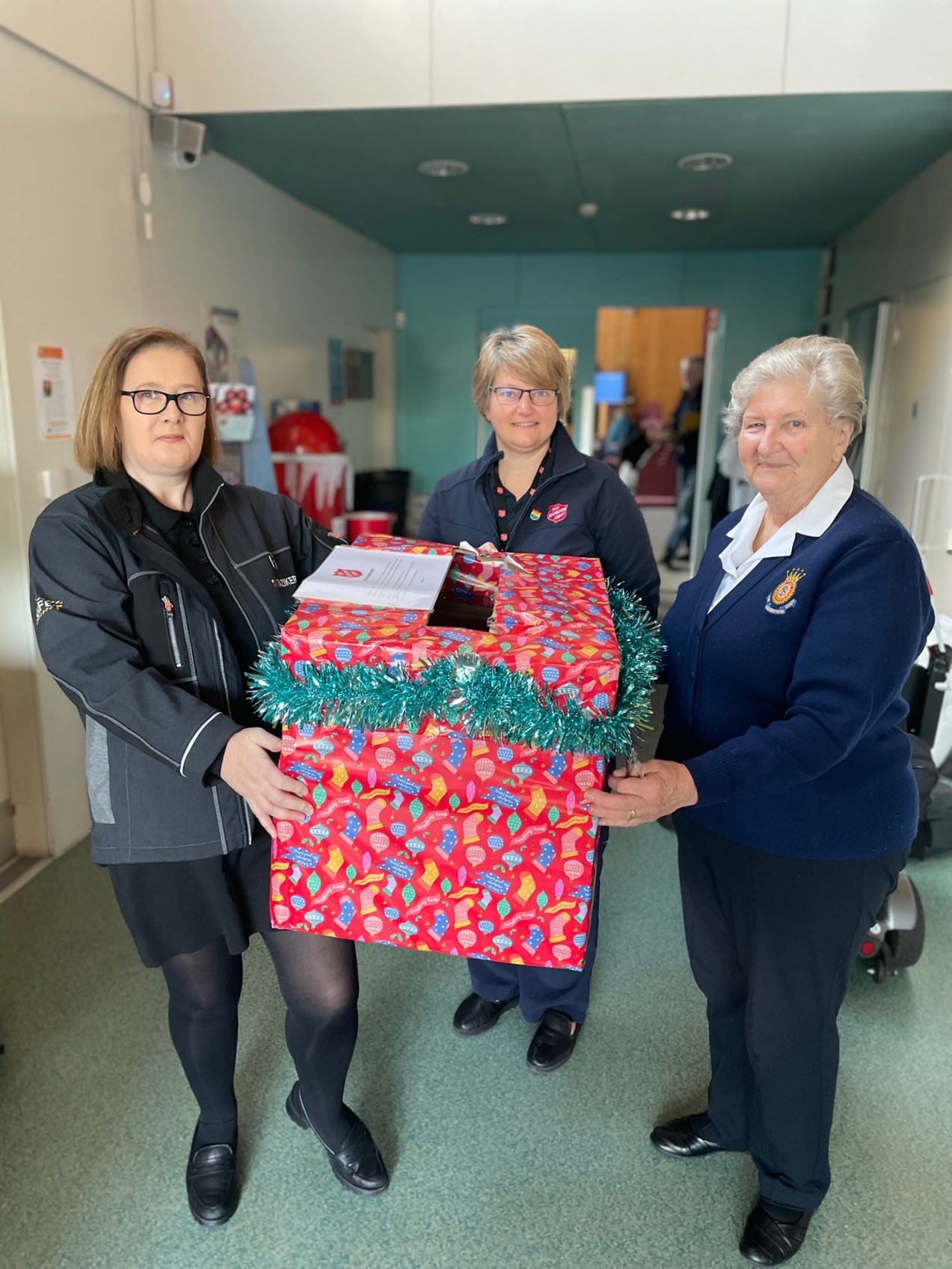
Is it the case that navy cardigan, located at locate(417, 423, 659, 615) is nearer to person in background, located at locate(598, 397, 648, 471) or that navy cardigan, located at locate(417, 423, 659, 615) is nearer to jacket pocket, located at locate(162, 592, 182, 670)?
jacket pocket, located at locate(162, 592, 182, 670)

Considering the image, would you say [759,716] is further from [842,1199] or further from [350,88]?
[350,88]

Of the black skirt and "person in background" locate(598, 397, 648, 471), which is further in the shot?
"person in background" locate(598, 397, 648, 471)

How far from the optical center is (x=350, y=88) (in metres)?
3.34

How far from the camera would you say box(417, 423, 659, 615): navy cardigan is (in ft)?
6.45

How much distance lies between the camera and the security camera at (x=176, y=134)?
338 cm

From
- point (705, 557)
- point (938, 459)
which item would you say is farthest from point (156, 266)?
point (938, 459)

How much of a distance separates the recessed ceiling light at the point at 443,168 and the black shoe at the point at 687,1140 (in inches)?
157

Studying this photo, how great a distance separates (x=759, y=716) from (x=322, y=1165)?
1247 millimetres

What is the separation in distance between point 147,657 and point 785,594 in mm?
974

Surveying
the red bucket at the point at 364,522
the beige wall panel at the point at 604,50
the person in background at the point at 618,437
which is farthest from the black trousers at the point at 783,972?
the person in background at the point at 618,437

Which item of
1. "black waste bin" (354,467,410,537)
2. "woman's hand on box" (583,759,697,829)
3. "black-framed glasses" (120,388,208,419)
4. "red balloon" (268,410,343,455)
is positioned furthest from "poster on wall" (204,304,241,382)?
"woman's hand on box" (583,759,697,829)

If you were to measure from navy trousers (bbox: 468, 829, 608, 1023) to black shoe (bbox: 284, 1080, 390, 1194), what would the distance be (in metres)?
0.52

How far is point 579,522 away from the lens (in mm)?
1973

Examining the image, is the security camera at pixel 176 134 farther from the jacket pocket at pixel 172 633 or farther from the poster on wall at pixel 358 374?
the jacket pocket at pixel 172 633
